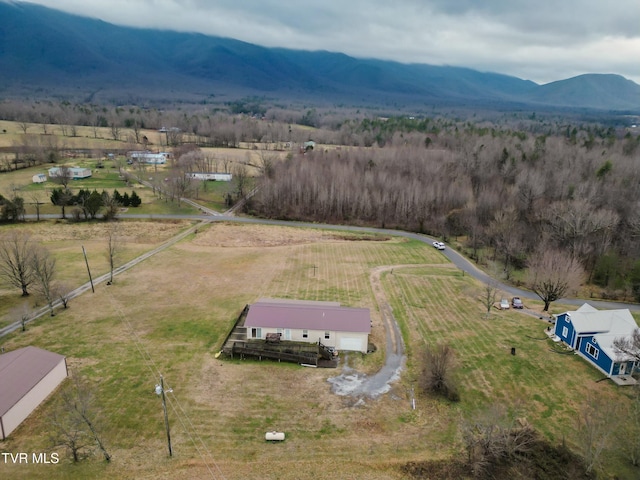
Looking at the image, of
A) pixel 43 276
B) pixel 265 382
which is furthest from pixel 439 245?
pixel 43 276

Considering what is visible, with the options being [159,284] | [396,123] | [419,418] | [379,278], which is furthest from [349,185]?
[396,123]

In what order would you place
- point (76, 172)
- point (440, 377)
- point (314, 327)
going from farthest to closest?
point (76, 172) < point (314, 327) < point (440, 377)

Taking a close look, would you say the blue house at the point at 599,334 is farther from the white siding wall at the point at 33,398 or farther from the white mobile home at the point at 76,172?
the white mobile home at the point at 76,172

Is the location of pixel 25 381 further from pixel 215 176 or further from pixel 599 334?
pixel 215 176

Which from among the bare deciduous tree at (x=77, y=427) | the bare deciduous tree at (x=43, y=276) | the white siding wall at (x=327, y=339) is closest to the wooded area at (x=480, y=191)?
the white siding wall at (x=327, y=339)

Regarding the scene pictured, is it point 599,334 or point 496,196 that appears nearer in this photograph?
point 599,334
